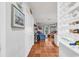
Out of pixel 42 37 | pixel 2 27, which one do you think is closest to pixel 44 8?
pixel 2 27

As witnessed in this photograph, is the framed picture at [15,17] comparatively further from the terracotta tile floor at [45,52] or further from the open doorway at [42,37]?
the terracotta tile floor at [45,52]

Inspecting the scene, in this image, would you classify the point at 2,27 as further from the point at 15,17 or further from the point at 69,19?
the point at 69,19

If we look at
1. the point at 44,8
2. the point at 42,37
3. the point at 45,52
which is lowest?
the point at 45,52

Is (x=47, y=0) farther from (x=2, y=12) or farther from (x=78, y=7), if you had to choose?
(x=78, y=7)

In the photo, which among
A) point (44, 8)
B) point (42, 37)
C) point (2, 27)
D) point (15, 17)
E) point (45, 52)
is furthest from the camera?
point (42, 37)

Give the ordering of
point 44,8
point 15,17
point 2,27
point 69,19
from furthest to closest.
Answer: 1. point 44,8
2. point 15,17
3. point 2,27
4. point 69,19

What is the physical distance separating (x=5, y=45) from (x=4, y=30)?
23 cm

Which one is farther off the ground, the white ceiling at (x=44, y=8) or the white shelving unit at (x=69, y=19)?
the white ceiling at (x=44, y=8)

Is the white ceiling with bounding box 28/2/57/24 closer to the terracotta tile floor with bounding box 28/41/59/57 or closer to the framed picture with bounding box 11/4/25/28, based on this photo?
the terracotta tile floor with bounding box 28/41/59/57

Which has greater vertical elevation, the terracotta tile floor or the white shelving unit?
the white shelving unit

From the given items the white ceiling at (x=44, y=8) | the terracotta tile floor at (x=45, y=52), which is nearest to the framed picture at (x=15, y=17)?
the white ceiling at (x=44, y=8)

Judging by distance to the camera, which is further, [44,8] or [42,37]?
[42,37]

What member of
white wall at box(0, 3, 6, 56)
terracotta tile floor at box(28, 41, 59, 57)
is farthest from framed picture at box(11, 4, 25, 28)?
terracotta tile floor at box(28, 41, 59, 57)

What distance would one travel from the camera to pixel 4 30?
1.62 m
